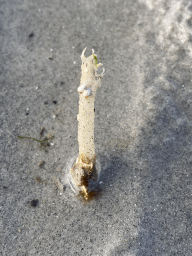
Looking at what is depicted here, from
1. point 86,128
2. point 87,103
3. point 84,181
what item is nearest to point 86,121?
point 86,128

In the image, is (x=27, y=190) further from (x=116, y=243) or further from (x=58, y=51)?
(x=58, y=51)

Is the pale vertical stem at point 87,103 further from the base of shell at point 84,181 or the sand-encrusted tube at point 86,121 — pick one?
the base of shell at point 84,181

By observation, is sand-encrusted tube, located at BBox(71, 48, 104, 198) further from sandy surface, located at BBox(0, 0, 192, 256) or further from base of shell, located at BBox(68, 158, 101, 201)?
sandy surface, located at BBox(0, 0, 192, 256)

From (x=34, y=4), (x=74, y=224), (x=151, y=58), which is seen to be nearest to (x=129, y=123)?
(x=151, y=58)

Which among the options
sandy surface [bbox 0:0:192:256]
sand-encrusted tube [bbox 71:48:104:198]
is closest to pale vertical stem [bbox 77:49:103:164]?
sand-encrusted tube [bbox 71:48:104:198]

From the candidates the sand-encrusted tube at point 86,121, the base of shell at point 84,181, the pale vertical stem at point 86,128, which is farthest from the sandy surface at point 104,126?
the pale vertical stem at point 86,128

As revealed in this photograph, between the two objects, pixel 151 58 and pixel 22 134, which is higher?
pixel 151 58

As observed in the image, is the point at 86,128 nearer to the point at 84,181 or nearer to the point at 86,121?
the point at 86,121
